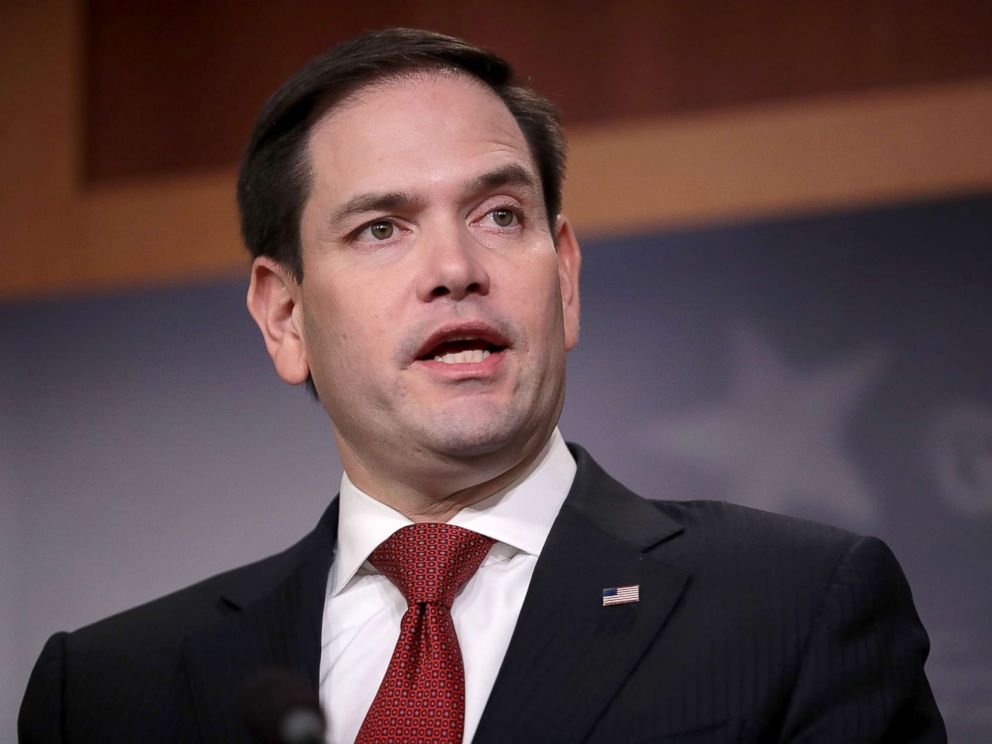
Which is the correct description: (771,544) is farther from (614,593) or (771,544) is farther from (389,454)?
(389,454)

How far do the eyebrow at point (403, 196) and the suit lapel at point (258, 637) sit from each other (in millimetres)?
480

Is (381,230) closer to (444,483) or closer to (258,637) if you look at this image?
(444,483)

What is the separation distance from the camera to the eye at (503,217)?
175 centimetres

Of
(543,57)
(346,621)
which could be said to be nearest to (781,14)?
(543,57)

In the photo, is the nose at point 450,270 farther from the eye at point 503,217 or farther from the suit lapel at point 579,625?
the suit lapel at point 579,625

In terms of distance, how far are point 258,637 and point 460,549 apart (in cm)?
31

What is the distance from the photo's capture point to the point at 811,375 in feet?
7.93

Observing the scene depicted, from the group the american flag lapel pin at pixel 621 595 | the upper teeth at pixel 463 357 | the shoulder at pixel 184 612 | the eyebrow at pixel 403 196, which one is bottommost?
the shoulder at pixel 184 612

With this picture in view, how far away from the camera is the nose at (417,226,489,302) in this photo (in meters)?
1.60

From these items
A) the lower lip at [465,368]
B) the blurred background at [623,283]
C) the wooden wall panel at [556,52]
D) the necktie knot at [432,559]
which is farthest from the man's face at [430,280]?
the wooden wall panel at [556,52]

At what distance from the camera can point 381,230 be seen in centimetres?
173

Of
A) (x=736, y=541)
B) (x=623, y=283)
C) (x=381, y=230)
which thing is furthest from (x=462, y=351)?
(x=623, y=283)

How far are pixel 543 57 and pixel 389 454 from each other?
1.27 m

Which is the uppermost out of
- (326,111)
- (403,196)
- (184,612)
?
(326,111)
